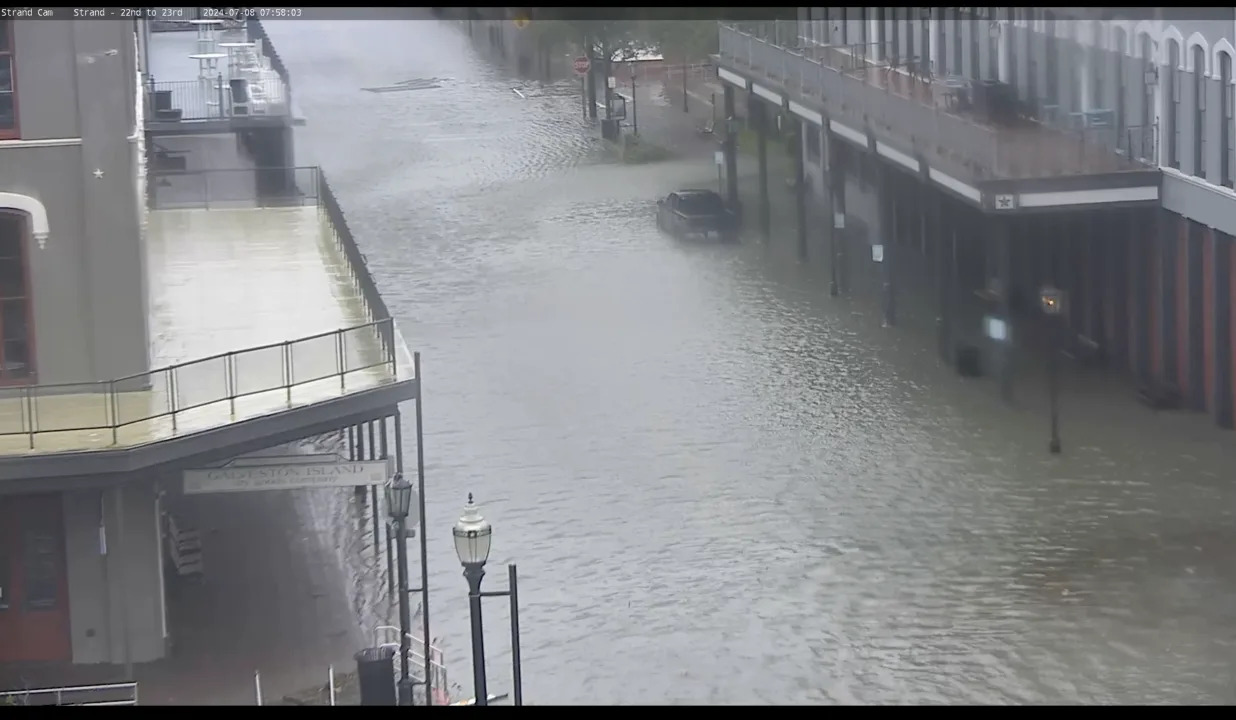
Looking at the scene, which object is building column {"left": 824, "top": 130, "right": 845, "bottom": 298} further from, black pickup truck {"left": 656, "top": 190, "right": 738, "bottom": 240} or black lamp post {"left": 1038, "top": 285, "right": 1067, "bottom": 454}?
black lamp post {"left": 1038, "top": 285, "right": 1067, "bottom": 454}

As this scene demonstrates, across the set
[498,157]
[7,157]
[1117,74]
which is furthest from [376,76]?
Answer: [7,157]

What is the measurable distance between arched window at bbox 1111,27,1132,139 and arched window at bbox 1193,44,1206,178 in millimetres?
1441

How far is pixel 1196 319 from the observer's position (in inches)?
656

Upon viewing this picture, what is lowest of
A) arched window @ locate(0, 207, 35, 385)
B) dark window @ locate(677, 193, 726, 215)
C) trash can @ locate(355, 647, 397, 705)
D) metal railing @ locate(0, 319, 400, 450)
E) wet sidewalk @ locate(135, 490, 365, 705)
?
wet sidewalk @ locate(135, 490, 365, 705)

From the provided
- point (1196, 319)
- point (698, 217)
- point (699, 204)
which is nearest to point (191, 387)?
point (1196, 319)

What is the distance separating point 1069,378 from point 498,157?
59.2 feet

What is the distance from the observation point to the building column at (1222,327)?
632 inches

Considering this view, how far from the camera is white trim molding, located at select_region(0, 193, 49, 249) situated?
31.8 feet

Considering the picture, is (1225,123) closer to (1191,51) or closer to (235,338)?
(1191,51)

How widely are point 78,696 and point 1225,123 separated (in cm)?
1063

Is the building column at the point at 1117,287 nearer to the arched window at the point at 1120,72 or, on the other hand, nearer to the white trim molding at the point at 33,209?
the arched window at the point at 1120,72

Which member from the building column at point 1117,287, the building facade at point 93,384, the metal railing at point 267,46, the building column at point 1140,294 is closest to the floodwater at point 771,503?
the building column at point 1140,294

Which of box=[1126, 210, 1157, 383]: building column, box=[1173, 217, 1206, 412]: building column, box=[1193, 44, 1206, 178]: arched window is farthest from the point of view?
box=[1126, 210, 1157, 383]: building column

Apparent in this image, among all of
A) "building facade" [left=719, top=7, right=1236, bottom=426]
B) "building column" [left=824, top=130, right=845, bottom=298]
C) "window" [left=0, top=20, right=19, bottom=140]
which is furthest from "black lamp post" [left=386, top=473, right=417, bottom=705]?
"building column" [left=824, top=130, right=845, bottom=298]
